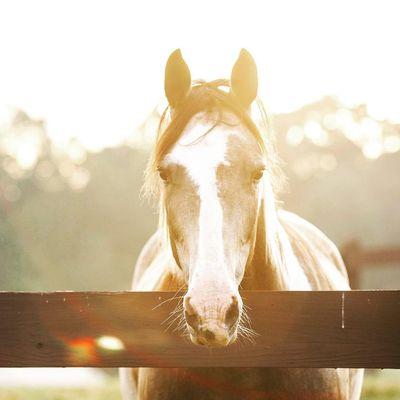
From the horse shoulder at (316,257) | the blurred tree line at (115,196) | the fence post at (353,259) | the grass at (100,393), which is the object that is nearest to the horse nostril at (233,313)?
the horse shoulder at (316,257)

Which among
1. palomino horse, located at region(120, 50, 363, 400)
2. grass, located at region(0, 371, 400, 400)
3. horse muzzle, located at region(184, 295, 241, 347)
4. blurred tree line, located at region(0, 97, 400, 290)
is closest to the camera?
horse muzzle, located at region(184, 295, 241, 347)

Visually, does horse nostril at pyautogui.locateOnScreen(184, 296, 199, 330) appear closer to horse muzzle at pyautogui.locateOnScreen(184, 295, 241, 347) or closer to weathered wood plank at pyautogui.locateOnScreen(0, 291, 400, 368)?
horse muzzle at pyautogui.locateOnScreen(184, 295, 241, 347)

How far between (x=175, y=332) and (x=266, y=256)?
2.34ft

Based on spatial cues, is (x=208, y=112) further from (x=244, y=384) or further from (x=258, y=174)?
(x=244, y=384)

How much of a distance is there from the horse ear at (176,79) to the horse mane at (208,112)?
0.04 m

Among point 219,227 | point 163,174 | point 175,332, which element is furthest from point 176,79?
point 175,332

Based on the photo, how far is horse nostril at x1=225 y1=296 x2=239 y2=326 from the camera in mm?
2629

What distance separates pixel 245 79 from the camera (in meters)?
3.45

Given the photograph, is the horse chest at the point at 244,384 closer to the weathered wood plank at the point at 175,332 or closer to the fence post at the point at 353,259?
the weathered wood plank at the point at 175,332

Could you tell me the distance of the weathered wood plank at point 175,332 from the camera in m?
2.93

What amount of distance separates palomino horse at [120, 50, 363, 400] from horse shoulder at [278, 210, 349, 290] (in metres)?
0.20

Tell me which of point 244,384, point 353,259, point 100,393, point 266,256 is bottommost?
point 244,384

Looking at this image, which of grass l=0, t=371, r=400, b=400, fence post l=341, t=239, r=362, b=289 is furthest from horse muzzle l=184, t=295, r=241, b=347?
fence post l=341, t=239, r=362, b=289

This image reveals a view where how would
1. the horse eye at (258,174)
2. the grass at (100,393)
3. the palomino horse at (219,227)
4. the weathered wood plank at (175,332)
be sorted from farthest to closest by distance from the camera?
the grass at (100,393)
the horse eye at (258,174)
the weathered wood plank at (175,332)
the palomino horse at (219,227)
